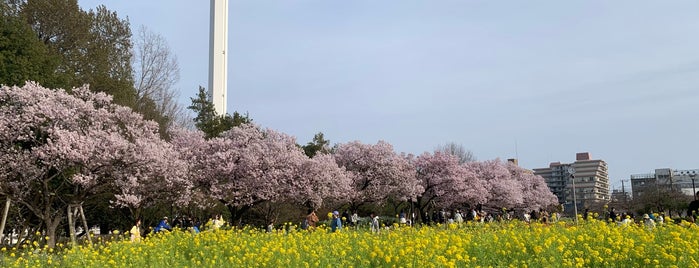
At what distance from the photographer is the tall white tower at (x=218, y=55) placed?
6156 cm

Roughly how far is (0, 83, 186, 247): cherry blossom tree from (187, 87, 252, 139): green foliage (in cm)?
1158

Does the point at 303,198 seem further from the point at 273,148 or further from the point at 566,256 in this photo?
the point at 566,256

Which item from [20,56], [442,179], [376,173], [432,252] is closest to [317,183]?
[376,173]

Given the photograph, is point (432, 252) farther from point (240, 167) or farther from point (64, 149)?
point (240, 167)

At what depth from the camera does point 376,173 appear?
3731 centimetres

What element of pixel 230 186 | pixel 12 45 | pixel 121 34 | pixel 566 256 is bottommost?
pixel 566 256

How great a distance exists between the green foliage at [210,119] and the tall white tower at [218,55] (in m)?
13.7

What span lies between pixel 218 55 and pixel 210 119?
20.1 m

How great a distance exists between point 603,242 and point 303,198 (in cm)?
2189

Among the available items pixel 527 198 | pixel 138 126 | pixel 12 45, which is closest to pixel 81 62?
pixel 12 45

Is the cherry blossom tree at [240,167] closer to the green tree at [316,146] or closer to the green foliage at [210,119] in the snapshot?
the green foliage at [210,119]

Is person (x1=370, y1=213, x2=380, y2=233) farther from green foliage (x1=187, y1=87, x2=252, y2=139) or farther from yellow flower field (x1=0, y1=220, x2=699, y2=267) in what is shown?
green foliage (x1=187, y1=87, x2=252, y2=139)

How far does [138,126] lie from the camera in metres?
23.4

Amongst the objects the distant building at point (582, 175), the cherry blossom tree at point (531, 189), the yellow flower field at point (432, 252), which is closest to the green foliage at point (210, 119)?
the yellow flower field at point (432, 252)
